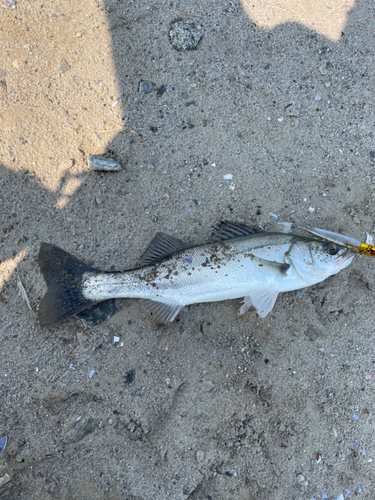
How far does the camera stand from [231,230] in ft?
10.5

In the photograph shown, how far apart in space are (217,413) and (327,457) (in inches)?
48.2

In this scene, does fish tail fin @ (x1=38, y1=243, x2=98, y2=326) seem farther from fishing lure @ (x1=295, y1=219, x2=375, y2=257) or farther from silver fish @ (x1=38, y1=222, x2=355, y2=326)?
fishing lure @ (x1=295, y1=219, x2=375, y2=257)

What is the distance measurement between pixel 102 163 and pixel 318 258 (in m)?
2.45

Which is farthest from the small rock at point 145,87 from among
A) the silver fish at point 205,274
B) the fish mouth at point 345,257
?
the fish mouth at point 345,257

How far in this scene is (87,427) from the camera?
120 inches

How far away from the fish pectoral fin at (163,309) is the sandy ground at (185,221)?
0.53 feet

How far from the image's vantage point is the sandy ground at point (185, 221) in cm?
304

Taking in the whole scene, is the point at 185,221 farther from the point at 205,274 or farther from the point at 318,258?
the point at 318,258

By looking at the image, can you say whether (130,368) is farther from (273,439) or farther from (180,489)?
(273,439)

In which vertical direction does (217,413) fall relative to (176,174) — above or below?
below

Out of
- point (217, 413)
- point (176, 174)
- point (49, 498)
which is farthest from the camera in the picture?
point (176, 174)

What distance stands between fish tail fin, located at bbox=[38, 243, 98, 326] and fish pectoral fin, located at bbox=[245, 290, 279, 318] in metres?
1.64


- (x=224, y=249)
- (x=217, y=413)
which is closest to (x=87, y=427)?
(x=217, y=413)

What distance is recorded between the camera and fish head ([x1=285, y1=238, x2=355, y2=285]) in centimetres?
301
